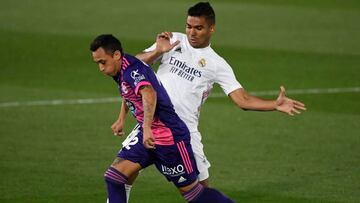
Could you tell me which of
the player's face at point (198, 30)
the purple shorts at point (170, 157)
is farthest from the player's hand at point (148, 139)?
the player's face at point (198, 30)

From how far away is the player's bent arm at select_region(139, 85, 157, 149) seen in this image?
8219 mm

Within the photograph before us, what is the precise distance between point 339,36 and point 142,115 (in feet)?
46.0

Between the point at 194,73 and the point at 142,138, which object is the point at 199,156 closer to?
the point at 142,138

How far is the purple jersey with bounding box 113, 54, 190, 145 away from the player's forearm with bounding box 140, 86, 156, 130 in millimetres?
72

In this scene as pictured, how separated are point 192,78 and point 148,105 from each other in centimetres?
92

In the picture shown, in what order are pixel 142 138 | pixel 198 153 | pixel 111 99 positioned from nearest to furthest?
pixel 142 138 → pixel 198 153 → pixel 111 99

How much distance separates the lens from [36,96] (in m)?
16.6

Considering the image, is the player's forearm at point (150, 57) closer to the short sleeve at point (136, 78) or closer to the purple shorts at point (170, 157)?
the short sleeve at point (136, 78)

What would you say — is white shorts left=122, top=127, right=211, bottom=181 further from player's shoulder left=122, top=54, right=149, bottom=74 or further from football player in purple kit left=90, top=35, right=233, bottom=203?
player's shoulder left=122, top=54, right=149, bottom=74

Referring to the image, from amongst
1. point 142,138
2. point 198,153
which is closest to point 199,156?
point 198,153

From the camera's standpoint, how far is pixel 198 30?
9.22 metres

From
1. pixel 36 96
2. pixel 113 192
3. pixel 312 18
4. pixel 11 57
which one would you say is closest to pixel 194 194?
pixel 113 192

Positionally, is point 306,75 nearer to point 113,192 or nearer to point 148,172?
point 148,172

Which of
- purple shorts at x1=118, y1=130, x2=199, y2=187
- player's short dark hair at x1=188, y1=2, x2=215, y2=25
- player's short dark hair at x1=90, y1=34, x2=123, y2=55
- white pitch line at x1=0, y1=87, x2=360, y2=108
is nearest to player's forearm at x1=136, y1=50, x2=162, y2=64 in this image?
player's short dark hair at x1=188, y1=2, x2=215, y2=25
